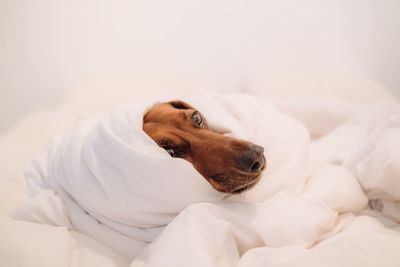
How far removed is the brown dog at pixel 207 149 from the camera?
76 cm

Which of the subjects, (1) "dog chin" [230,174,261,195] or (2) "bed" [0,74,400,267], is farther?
(1) "dog chin" [230,174,261,195]

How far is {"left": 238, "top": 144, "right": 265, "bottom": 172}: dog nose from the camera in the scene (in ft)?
2.46

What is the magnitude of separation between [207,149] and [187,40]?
Answer: 3.84 feet

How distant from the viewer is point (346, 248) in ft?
2.15

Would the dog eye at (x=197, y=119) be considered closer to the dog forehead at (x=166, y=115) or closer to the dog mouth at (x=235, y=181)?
the dog forehead at (x=166, y=115)

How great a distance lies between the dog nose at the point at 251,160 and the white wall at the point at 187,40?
105cm

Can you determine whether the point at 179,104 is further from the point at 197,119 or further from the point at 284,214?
the point at 284,214

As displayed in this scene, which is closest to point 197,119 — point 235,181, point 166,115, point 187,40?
point 166,115

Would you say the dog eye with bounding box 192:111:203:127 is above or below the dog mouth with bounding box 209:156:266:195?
above

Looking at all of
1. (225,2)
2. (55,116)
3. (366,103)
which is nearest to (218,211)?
(55,116)

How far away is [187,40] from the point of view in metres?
1.86

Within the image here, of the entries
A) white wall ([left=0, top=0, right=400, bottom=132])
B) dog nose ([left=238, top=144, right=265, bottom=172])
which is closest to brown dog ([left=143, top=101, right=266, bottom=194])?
dog nose ([left=238, top=144, right=265, bottom=172])

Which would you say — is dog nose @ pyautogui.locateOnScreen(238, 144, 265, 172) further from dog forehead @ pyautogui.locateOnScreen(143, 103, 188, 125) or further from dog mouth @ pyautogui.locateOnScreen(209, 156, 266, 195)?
dog forehead @ pyautogui.locateOnScreen(143, 103, 188, 125)

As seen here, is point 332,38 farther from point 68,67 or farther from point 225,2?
point 68,67
